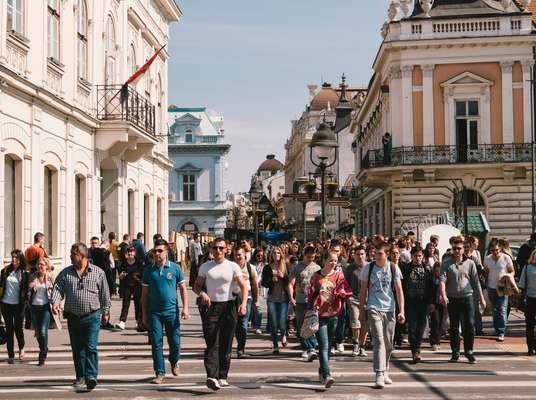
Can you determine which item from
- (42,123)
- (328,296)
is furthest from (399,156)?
(328,296)

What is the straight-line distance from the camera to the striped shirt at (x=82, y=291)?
11117mm

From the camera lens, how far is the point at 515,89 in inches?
1652

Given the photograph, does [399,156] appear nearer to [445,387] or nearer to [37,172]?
[37,172]

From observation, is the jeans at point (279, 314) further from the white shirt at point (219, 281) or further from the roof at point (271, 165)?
the roof at point (271, 165)

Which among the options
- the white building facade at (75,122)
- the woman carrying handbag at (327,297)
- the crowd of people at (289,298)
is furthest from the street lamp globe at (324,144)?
the white building facade at (75,122)

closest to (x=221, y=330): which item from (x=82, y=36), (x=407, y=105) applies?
(x=82, y=36)

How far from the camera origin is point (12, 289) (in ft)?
45.1

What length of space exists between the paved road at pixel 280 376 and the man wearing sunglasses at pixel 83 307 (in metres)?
0.31

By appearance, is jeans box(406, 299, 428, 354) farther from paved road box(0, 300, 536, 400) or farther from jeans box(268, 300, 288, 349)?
jeans box(268, 300, 288, 349)

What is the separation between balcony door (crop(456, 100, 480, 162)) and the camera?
42.4m

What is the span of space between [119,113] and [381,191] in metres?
24.0

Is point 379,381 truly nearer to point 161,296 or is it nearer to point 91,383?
point 161,296

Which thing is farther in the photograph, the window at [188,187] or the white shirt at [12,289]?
the window at [188,187]

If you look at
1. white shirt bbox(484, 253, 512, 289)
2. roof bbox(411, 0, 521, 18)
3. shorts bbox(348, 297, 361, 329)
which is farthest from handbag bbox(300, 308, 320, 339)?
roof bbox(411, 0, 521, 18)
